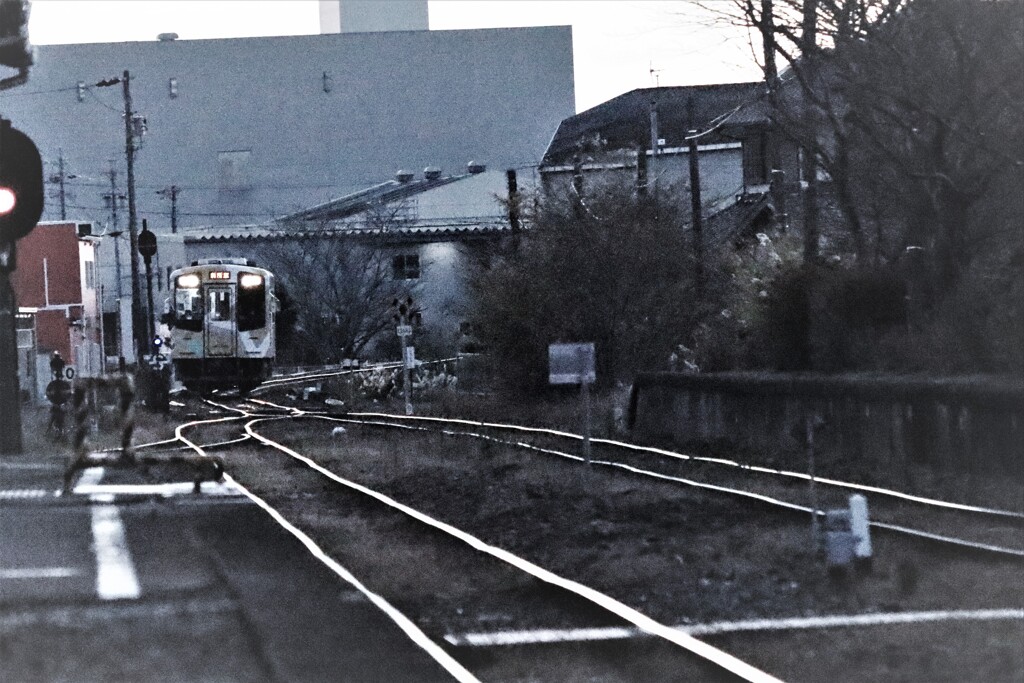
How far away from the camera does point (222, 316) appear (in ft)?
136

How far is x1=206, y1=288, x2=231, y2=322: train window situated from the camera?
41188 millimetres

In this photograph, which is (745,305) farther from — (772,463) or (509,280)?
(509,280)

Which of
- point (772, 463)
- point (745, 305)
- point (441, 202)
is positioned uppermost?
point (441, 202)

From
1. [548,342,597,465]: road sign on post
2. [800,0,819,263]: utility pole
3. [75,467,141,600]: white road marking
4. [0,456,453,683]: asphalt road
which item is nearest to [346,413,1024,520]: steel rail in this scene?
[548,342,597,465]: road sign on post

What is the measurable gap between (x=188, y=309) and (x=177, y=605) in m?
33.3

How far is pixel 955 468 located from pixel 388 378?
29.2 metres

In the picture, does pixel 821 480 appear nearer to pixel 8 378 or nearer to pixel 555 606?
pixel 555 606

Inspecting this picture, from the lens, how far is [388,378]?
4444cm

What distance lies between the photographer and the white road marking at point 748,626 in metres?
8.50

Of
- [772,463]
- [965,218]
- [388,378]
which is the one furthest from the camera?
[388,378]

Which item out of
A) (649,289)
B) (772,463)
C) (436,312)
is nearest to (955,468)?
(772,463)

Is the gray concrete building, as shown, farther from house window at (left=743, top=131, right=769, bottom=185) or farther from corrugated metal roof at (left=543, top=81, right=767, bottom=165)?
house window at (left=743, top=131, right=769, bottom=185)

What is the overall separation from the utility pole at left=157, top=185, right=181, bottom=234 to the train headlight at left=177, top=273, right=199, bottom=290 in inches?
941

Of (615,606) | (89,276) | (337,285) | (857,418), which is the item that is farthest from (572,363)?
(89,276)
